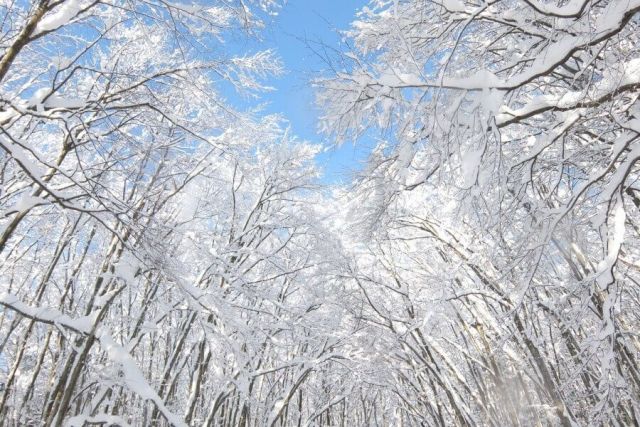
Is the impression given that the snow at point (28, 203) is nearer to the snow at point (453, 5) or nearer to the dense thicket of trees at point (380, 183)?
the dense thicket of trees at point (380, 183)

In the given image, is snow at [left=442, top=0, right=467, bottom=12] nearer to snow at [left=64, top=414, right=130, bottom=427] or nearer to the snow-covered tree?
the snow-covered tree

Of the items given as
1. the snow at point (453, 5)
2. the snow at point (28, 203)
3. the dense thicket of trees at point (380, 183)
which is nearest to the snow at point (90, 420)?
the dense thicket of trees at point (380, 183)

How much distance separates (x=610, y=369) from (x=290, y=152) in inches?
302

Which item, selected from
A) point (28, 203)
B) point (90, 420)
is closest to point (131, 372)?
point (90, 420)

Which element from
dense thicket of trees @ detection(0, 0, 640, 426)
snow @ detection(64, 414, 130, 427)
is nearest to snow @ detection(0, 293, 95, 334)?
dense thicket of trees @ detection(0, 0, 640, 426)

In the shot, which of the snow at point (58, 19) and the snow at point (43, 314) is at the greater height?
the snow at point (58, 19)

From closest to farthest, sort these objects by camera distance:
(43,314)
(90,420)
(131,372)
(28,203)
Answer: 1. (28,203)
2. (43,314)
3. (131,372)
4. (90,420)

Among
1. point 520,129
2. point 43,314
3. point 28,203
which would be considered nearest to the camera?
point 28,203

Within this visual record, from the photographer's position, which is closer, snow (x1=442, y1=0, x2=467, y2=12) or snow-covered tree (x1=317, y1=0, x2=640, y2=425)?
snow-covered tree (x1=317, y1=0, x2=640, y2=425)

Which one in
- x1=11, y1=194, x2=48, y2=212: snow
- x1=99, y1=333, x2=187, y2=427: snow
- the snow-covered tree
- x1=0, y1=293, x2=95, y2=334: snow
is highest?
the snow-covered tree

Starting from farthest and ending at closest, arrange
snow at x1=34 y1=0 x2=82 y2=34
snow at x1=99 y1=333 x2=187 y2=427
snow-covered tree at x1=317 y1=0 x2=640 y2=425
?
snow at x1=99 y1=333 x2=187 y2=427 < snow at x1=34 y1=0 x2=82 y2=34 < snow-covered tree at x1=317 y1=0 x2=640 y2=425

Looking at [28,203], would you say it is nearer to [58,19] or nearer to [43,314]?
[43,314]

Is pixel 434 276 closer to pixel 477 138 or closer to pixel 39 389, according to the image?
pixel 477 138

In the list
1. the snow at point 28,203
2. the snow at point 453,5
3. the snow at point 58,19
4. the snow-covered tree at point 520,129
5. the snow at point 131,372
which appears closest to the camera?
the snow-covered tree at point 520,129
